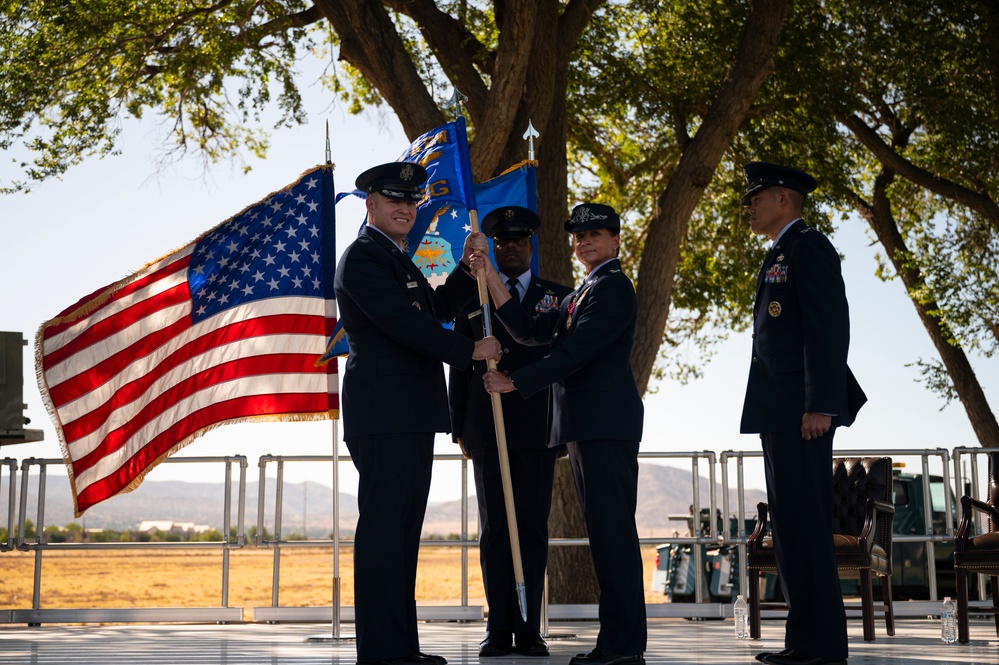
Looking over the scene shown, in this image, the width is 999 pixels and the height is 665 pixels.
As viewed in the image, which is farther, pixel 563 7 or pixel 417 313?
pixel 563 7

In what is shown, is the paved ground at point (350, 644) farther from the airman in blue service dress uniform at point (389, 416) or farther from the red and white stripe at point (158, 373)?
the red and white stripe at point (158, 373)

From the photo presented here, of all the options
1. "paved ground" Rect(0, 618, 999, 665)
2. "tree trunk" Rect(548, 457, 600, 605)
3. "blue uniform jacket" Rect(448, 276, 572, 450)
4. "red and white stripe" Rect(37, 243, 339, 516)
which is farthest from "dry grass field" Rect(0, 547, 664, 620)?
"blue uniform jacket" Rect(448, 276, 572, 450)

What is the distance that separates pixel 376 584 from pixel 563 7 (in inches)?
354

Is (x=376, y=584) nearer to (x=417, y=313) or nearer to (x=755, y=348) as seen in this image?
(x=417, y=313)

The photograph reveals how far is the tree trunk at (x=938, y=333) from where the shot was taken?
16.9m

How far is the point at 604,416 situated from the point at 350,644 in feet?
7.77

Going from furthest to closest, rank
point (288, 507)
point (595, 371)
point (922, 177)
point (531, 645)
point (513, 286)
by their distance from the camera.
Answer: point (288, 507)
point (922, 177)
point (513, 286)
point (531, 645)
point (595, 371)

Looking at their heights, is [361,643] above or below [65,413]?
below

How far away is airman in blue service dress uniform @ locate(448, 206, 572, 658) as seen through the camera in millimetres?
5887

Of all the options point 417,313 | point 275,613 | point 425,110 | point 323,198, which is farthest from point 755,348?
point 425,110

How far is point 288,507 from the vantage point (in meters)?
163

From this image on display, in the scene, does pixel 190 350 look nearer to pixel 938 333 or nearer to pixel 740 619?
pixel 740 619

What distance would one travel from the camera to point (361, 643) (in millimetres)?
5023

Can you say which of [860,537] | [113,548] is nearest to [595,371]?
[860,537]
